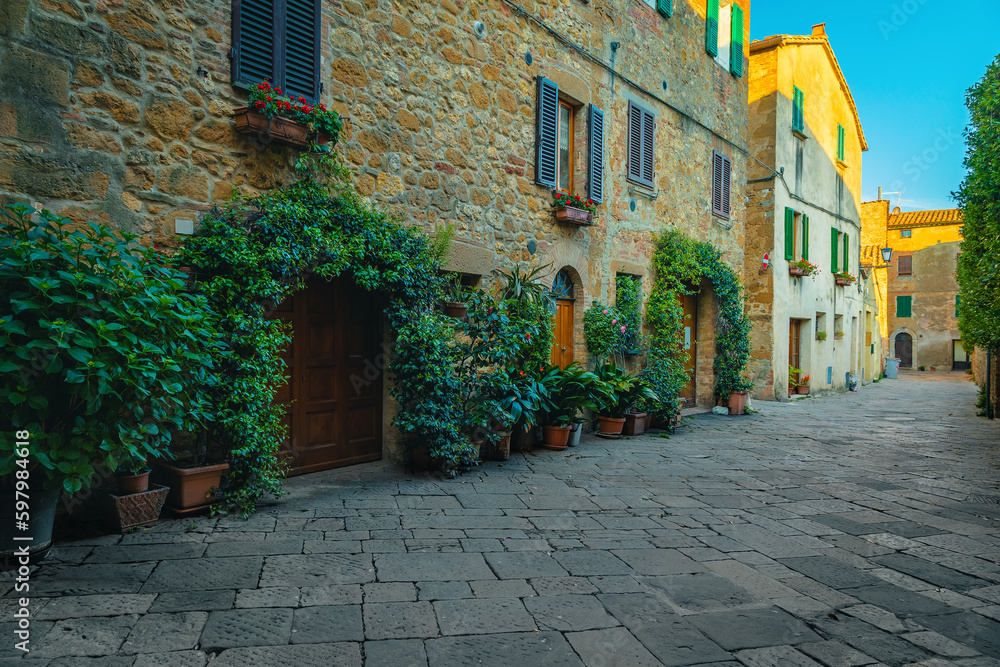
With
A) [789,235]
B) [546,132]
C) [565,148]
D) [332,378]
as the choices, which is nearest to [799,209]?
[789,235]

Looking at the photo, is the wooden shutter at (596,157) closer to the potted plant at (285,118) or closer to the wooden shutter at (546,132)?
the wooden shutter at (546,132)

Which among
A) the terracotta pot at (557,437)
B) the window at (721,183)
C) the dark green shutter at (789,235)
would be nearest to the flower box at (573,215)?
the terracotta pot at (557,437)

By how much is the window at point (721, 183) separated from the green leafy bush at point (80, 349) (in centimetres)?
965

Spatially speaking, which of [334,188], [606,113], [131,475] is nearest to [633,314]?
[606,113]

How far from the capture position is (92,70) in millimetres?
3789

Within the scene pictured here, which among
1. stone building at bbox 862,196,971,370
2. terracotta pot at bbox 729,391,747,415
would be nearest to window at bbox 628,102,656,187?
terracotta pot at bbox 729,391,747,415

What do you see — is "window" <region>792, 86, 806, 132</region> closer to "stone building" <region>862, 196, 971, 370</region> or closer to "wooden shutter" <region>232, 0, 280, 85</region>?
"wooden shutter" <region>232, 0, 280, 85</region>

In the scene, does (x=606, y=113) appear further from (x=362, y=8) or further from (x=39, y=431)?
(x=39, y=431)

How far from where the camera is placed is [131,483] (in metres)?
3.63

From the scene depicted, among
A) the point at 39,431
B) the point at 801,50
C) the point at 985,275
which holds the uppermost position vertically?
the point at 801,50

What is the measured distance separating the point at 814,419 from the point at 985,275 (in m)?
3.35

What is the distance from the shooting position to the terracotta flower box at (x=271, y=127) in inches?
173

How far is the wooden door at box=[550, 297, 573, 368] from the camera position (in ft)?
26.2

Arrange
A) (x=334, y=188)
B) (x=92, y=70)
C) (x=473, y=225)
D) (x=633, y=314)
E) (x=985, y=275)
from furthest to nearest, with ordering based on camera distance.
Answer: (x=633, y=314)
(x=985, y=275)
(x=473, y=225)
(x=334, y=188)
(x=92, y=70)
